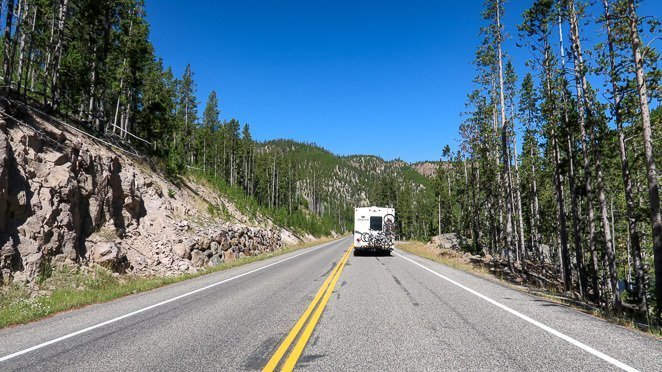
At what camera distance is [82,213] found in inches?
598

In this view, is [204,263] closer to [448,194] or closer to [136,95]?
[136,95]

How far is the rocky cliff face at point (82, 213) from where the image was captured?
38.5 feet

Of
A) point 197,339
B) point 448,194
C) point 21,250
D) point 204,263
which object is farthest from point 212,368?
point 448,194

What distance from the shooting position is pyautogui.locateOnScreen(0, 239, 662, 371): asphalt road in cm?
437

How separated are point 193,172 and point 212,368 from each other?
118ft

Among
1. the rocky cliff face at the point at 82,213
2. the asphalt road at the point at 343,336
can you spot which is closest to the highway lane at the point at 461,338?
the asphalt road at the point at 343,336

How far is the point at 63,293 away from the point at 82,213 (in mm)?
5280

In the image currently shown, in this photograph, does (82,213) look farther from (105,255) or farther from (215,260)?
(215,260)

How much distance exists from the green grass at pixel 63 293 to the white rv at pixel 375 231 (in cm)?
1286

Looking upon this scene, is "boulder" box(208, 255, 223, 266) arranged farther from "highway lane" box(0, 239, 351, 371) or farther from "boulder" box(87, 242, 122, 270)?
"highway lane" box(0, 239, 351, 371)

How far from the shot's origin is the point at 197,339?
5.47 m

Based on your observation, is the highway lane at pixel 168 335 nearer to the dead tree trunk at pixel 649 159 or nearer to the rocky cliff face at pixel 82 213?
the rocky cliff face at pixel 82 213

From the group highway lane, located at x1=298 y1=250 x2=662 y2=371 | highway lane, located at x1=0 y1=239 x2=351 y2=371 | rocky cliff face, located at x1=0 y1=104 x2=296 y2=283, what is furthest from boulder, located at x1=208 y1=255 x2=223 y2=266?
highway lane, located at x1=298 y1=250 x2=662 y2=371

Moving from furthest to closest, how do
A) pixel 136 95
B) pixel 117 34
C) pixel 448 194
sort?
pixel 448 194
pixel 136 95
pixel 117 34
